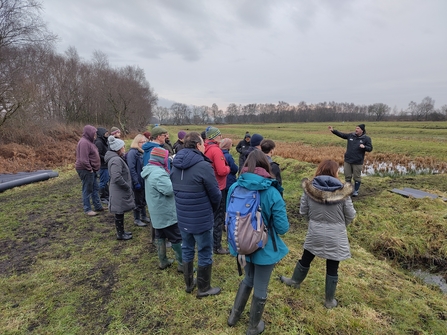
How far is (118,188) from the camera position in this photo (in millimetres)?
4695

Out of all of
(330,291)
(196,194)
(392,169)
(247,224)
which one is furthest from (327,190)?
(392,169)

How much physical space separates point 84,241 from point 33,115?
18.0m

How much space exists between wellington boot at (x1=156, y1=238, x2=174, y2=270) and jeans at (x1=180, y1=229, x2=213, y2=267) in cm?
74

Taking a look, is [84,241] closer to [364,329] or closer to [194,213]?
[194,213]

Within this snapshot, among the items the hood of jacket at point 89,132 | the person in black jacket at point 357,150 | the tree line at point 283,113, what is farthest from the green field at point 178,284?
the tree line at point 283,113

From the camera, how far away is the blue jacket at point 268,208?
7.95 feet

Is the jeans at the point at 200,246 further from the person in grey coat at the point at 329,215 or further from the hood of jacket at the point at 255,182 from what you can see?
the person in grey coat at the point at 329,215

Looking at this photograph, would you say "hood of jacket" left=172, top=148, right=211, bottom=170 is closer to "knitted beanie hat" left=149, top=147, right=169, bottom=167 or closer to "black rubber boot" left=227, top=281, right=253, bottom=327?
"knitted beanie hat" left=149, top=147, right=169, bottom=167

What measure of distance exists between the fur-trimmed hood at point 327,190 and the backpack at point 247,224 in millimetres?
916

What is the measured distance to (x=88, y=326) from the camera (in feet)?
9.64

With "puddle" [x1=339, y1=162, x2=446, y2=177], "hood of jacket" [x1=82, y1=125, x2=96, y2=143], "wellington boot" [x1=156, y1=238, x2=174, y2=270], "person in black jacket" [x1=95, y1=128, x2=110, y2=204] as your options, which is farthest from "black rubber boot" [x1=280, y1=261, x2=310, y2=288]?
"puddle" [x1=339, y1=162, x2=446, y2=177]

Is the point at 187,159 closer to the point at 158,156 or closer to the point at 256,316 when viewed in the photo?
the point at 158,156

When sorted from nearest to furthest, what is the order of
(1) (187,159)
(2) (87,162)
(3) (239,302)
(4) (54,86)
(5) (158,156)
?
(3) (239,302) < (1) (187,159) < (5) (158,156) < (2) (87,162) < (4) (54,86)

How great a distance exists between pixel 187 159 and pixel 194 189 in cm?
38
